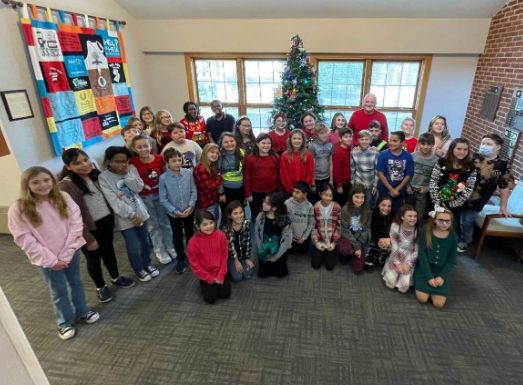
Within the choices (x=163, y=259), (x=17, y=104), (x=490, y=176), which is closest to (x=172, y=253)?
(x=163, y=259)

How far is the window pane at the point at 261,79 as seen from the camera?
5.53 meters

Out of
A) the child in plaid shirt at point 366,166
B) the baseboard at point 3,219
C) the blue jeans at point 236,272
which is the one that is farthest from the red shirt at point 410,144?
the baseboard at point 3,219

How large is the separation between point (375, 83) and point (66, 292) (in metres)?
5.37

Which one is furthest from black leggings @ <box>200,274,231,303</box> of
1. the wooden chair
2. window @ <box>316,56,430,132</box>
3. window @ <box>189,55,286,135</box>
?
window @ <box>316,56,430,132</box>

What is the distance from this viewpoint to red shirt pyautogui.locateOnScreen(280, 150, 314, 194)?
3254 mm

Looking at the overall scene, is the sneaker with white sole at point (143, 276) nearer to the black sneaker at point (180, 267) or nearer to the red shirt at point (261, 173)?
the black sneaker at point (180, 267)

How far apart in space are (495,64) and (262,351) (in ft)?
16.6

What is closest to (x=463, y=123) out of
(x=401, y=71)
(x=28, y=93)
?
(x=401, y=71)

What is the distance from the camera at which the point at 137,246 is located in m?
2.81

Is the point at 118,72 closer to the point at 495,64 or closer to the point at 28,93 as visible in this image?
the point at 28,93

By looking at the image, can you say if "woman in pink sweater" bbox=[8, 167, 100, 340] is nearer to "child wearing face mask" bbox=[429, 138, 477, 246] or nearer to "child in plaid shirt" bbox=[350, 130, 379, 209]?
"child in plaid shirt" bbox=[350, 130, 379, 209]

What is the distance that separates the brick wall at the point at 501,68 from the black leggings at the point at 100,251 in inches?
182

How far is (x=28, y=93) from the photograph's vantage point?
11.0ft

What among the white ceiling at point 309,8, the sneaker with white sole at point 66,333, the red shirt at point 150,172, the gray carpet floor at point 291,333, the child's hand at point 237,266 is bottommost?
the gray carpet floor at point 291,333
